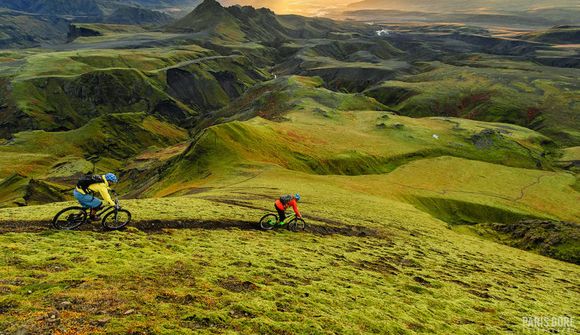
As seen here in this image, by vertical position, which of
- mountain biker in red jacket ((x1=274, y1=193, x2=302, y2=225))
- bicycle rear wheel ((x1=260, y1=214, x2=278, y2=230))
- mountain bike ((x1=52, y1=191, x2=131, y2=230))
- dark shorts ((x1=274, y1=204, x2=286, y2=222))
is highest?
mountain bike ((x1=52, y1=191, x2=131, y2=230))

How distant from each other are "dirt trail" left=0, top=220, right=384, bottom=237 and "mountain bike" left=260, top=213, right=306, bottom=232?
69 centimetres

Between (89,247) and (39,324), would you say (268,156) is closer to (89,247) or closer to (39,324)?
(89,247)

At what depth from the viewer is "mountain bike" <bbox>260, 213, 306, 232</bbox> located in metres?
35.7

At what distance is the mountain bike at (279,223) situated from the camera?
35681 millimetres

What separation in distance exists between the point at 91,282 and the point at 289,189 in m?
45.3

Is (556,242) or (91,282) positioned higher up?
(91,282)

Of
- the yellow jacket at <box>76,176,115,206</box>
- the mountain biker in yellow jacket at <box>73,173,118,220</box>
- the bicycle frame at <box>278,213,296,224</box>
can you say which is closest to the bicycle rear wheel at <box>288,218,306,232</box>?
the bicycle frame at <box>278,213,296,224</box>

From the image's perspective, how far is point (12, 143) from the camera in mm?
199375

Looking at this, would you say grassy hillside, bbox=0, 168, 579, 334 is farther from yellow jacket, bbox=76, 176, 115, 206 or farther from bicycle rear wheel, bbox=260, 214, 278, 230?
yellow jacket, bbox=76, 176, 115, 206

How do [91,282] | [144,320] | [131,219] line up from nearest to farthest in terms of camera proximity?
[144,320]
[91,282]
[131,219]

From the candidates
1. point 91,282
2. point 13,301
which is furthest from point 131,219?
point 13,301

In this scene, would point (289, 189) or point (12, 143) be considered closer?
point (289, 189)

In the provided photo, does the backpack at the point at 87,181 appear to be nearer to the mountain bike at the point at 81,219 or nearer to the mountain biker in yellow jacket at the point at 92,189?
the mountain biker in yellow jacket at the point at 92,189

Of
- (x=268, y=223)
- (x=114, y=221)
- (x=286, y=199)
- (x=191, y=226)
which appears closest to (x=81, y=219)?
(x=114, y=221)
